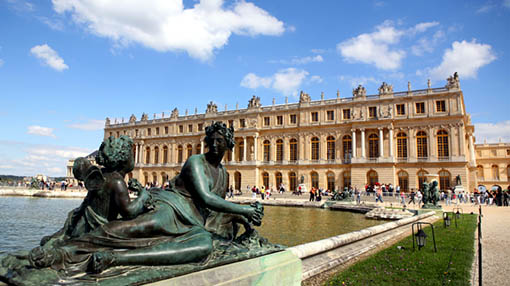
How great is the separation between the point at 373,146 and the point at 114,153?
1527 inches

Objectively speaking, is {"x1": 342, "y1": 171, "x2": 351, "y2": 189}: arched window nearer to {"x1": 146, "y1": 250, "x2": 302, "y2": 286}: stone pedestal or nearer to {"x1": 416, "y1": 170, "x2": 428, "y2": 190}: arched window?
{"x1": 416, "y1": 170, "x2": 428, "y2": 190}: arched window

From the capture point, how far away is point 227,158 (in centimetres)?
4859

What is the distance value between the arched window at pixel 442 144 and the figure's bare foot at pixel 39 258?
39.0 m

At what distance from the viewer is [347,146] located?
3962 cm

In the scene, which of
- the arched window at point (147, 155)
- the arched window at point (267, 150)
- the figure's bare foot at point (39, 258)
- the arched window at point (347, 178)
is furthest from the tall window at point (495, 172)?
the figure's bare foot at point (39, 258)

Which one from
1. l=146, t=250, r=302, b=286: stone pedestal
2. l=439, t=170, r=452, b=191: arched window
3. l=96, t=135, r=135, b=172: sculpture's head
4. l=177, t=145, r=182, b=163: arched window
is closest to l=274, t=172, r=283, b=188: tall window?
l=177, t=145, r=182, b=163: arched window

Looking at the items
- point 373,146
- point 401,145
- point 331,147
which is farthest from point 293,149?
point 401,145

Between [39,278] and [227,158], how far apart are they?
1851 inches

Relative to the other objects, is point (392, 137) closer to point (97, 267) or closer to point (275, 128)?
point (275, 128)

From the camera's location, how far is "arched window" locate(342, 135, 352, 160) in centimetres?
3931

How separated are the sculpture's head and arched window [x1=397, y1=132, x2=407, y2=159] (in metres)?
38.4

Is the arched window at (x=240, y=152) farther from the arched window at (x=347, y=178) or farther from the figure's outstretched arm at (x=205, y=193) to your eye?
the figure's outstretched arm at (x=205, y=193)

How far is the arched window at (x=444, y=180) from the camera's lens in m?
33.5

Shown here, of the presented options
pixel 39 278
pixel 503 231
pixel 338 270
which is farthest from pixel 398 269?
pixel 503 231
